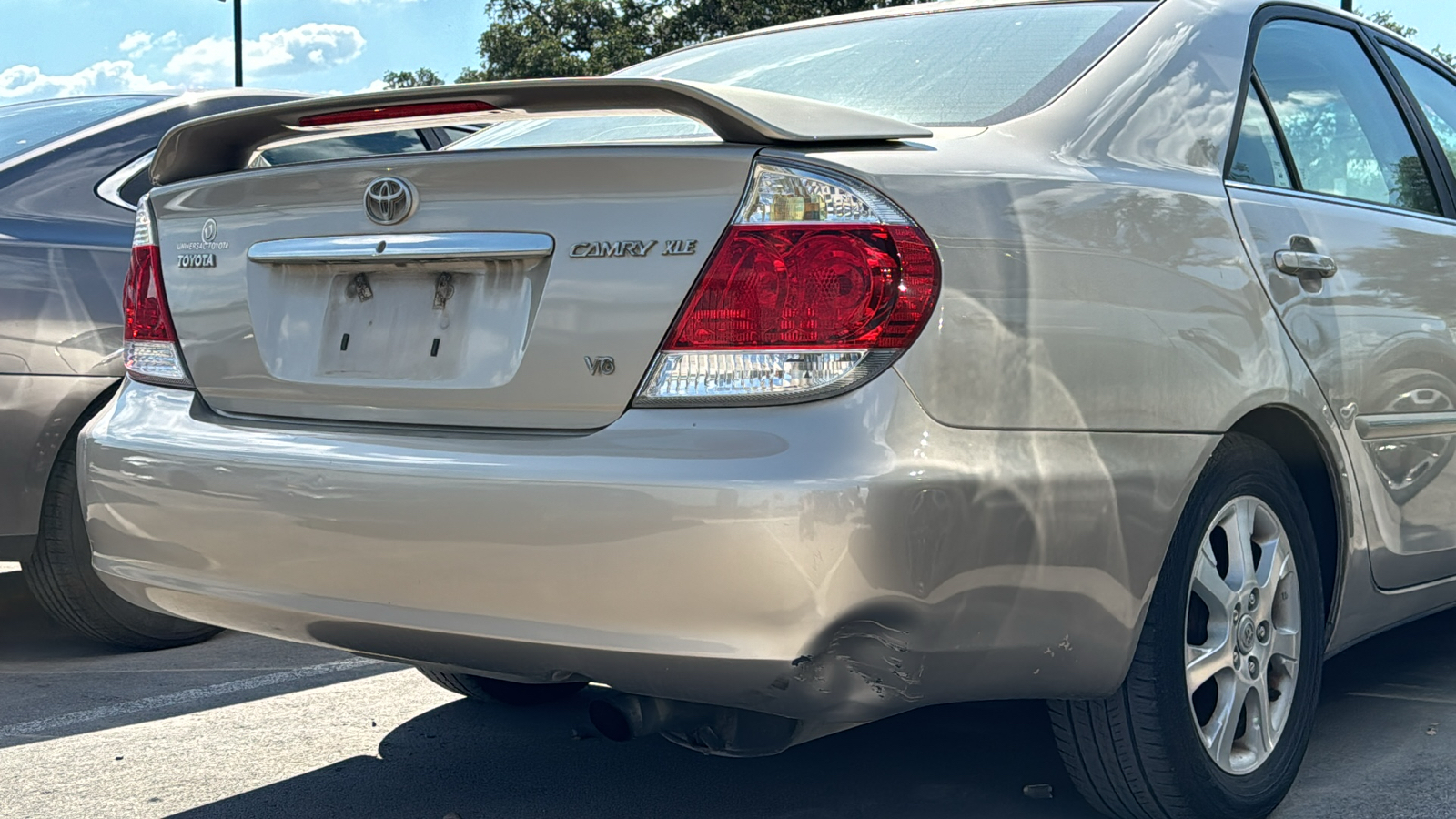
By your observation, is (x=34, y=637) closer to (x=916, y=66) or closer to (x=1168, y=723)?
(x=916, y=66)

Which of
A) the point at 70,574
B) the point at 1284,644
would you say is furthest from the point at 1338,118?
the point at 70,574

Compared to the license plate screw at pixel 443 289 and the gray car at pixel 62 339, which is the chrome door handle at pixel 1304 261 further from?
the gray car at pixel 62 339

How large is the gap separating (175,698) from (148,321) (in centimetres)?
136

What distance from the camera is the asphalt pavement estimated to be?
2996mm

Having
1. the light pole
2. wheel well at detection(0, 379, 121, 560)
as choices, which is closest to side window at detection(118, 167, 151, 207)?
wheel well at detection(0, 379, 121, 560)

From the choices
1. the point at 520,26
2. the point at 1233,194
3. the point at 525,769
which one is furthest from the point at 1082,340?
the point at 520,26

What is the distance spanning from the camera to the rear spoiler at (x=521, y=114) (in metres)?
2.26

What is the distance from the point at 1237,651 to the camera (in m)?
2.82

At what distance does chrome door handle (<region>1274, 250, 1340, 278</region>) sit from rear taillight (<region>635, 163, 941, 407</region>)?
0.94 m

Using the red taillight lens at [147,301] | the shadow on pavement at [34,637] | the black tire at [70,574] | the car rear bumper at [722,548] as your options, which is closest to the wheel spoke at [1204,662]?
the car rear bumper at [722,548]

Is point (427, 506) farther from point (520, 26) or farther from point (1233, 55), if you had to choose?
point (520, 26)

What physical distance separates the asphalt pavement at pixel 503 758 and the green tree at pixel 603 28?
28.6 m

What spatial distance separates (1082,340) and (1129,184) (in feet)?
1.16

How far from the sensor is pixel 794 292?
7.24ft
